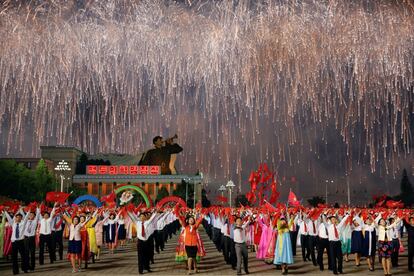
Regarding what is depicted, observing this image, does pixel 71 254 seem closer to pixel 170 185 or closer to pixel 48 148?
pixel 170 185

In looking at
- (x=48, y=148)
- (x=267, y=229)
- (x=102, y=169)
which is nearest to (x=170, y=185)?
(x=102, y=169)

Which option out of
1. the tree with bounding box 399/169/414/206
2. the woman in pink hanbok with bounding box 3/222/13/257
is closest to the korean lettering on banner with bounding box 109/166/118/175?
the tree with bounding box 399/169/414/206

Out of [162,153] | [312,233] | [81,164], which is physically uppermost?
[162,153]

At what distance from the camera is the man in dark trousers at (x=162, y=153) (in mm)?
107938

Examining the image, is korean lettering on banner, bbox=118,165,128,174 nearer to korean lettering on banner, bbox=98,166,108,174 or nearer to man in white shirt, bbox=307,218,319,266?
korean lettering on banner, bbox=98,166,108,174

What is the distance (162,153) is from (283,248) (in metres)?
95.8

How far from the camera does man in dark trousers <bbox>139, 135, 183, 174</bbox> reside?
107938mm

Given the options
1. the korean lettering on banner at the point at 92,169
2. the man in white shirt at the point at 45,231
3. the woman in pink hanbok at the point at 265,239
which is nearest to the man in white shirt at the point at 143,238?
the man in white shirt at the point at 45,231

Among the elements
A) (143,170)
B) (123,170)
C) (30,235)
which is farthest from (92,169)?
(30,235)

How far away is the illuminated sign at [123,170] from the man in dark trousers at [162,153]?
3.28 metres

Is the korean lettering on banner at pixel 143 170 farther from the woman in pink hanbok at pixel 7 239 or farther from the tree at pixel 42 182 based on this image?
the woman in pink hanbok at pixel 7 239

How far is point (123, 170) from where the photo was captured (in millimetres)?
102562

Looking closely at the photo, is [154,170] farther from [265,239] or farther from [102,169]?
[265,239]

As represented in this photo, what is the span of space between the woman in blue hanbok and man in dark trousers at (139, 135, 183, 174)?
94051mm
